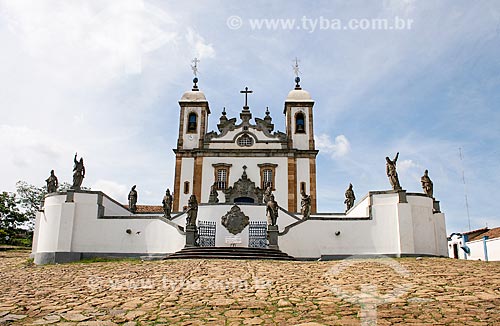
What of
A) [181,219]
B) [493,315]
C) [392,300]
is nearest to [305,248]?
[181,219]

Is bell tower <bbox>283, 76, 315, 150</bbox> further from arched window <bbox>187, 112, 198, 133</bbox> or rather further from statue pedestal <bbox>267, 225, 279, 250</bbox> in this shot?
statue pedestal <bbox>267, 225, 279, 250</bbox>

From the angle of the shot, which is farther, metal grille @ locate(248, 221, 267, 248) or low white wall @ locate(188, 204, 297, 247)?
low white wall @ locate(188, 204, 297, 247)

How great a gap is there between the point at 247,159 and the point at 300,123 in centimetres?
545

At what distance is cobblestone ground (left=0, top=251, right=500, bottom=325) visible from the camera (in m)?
6.70

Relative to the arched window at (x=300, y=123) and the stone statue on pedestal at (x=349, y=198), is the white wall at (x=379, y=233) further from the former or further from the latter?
the arched window at (x=300, y=123)

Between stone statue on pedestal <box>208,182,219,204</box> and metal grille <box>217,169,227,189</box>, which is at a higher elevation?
metal grille <box>217,169,227,189</box>

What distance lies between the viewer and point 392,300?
7734 mm

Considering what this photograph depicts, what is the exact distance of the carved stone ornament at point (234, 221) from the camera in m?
22.4

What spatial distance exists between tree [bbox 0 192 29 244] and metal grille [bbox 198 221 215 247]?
873 inches

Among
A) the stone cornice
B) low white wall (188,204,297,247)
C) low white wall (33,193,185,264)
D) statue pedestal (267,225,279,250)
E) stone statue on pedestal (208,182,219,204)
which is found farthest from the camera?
the stone cornice

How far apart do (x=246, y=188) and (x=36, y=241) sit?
14.4 m

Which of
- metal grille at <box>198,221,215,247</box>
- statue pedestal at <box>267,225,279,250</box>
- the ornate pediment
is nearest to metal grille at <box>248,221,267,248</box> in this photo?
metal grille at <box>198,221,215,247</box>

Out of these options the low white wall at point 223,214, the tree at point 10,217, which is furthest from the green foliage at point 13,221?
the low white wall at point 223,214

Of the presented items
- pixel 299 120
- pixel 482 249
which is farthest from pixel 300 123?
pixel 482 249
